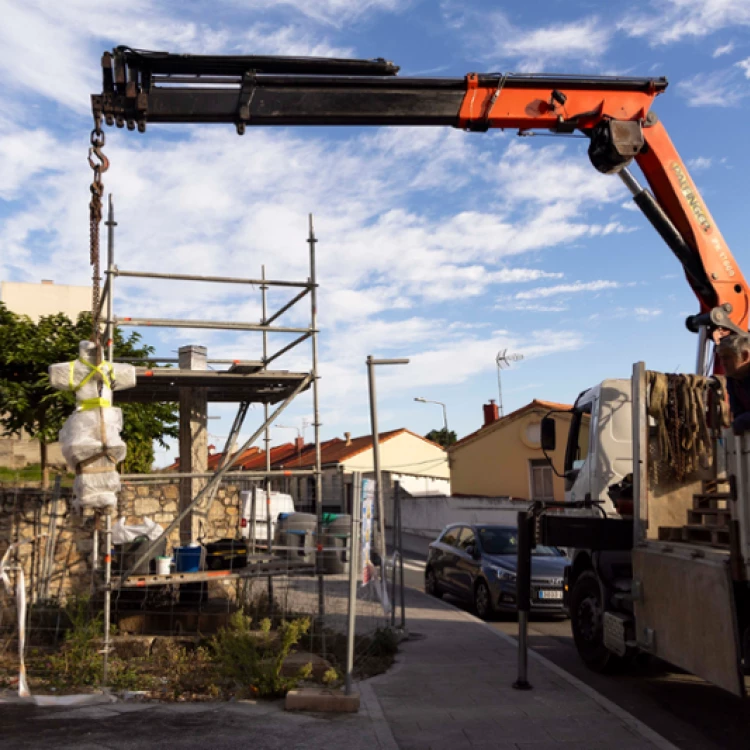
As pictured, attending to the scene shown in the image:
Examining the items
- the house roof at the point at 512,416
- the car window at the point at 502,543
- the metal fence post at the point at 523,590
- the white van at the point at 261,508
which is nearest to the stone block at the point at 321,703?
the metal fence post at the point at 523,590

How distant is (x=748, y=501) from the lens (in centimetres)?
507

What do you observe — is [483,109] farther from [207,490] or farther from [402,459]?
[402,459]

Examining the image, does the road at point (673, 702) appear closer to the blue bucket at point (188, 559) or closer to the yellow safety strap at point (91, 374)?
the blue bucket at point (188, 559)

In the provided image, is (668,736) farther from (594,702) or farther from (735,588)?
(735,588)

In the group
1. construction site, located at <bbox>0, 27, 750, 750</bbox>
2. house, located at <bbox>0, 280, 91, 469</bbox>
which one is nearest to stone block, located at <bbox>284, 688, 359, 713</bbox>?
construction site, located at <bbox>0, 27, 750, 750</bbox>

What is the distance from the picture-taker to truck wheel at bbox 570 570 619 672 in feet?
27.6

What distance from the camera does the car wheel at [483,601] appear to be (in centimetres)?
1270

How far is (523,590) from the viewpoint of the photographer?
7906mm

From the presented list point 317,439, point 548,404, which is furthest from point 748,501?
point 548,404

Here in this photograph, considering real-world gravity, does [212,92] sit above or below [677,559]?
above

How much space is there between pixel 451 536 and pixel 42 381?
30.9 feet

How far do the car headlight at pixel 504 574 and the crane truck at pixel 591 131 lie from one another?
3.20 metres

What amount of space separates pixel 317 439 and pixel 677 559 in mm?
4395

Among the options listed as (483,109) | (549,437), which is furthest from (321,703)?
(483,109)
